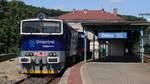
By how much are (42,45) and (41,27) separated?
1.00m

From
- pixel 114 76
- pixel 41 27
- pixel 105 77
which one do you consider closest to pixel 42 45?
pixel 41 27

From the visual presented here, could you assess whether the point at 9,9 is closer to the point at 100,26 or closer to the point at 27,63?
the point at 100,26

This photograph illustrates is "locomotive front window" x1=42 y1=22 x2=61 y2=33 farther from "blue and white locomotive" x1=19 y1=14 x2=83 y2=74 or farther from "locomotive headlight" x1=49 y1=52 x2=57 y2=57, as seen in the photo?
"locomotive headlight" x1=49 y1=52 x2=57 y2=57

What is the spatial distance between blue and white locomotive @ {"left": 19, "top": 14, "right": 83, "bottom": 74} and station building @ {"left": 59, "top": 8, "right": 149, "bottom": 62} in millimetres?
10561

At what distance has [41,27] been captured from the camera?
1816 centimetres

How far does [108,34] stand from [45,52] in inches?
505

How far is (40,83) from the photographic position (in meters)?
15.6

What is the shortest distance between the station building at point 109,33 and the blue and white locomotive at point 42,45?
34.6 feet

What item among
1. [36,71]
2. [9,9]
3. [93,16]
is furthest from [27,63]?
[93,16]

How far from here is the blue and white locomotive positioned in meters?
17.6

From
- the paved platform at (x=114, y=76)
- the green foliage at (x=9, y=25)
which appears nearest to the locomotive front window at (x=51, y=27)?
the paved platform at (x=114, y=76)

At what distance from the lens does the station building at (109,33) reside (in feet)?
95.2

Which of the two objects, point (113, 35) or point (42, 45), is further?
point (113, 35)

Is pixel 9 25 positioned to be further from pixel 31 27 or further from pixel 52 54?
pixel 52 54
